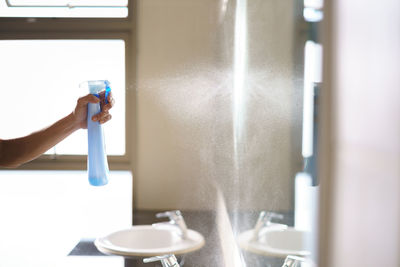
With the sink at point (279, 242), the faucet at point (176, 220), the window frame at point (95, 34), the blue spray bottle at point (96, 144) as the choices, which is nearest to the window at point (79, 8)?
the window frame at point (95, 34)

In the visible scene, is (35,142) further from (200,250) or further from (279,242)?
(279,242)

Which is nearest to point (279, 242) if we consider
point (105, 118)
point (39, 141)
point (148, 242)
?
point (148, 242)

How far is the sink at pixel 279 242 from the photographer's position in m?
0.74

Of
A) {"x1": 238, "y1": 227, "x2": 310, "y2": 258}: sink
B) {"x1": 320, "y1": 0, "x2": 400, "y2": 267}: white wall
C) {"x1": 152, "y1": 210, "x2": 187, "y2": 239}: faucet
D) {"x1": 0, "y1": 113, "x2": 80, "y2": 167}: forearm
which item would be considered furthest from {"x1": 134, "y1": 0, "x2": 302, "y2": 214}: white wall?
{"x1": 320, "y1": 0, "x2": 400, "y2": 267}: white wall

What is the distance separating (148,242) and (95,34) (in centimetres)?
71

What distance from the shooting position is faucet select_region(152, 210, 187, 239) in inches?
45.1

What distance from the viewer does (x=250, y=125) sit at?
1028 millimetres

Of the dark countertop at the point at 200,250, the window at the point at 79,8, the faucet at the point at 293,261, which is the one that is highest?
the window at the point at 79,8

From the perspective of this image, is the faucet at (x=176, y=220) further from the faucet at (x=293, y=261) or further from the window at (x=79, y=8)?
the window at (x=79, y=8)

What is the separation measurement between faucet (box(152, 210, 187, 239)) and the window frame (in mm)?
197

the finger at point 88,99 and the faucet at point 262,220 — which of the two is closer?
the faucet at point 262,220

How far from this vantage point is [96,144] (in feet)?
3.46

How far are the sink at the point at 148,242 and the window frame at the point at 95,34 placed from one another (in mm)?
224

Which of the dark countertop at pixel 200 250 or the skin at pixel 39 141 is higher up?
the skin at pixel 39 141
